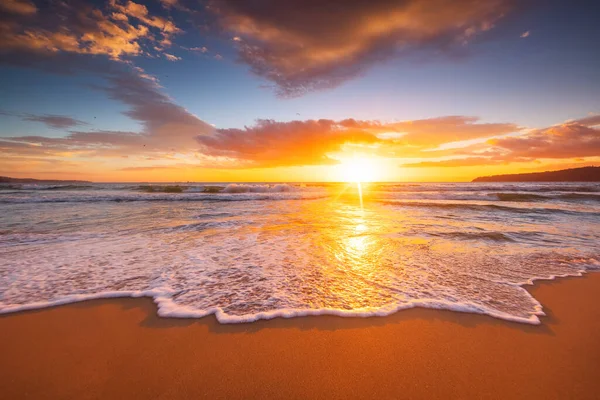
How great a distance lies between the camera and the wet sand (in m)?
2.01

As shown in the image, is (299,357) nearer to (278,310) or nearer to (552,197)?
(278,310)

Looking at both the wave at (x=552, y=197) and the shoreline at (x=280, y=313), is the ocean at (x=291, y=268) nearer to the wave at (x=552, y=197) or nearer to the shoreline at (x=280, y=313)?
the shoreline at (x=280, y=313)

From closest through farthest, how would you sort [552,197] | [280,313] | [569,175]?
1. [280,313]
2. [552,197]
3. [569,175]

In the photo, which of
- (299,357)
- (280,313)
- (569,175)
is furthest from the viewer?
(569,175)

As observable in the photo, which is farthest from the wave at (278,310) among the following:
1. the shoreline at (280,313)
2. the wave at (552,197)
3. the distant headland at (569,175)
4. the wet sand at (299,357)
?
the distant headland at (569,175)

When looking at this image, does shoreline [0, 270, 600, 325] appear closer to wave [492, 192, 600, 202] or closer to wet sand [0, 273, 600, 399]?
wet sand [0, 273, 600, 399]

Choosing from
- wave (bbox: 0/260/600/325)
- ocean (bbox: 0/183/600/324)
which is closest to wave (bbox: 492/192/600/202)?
ocean (bbox: 0/183/600/324)

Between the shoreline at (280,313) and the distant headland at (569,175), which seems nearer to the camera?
the shoreline at (280,313)

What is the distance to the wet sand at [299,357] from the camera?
6.61 feet

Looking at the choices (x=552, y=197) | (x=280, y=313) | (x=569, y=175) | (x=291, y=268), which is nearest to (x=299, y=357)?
(x=280, y=313)

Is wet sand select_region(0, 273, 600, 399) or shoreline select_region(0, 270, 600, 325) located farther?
shoreline select_region(0, 270, 600, 325)

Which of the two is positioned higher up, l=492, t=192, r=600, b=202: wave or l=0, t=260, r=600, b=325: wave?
l=0, t=260, r=600, b=325: wave

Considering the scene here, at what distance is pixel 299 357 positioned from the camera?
2367mm

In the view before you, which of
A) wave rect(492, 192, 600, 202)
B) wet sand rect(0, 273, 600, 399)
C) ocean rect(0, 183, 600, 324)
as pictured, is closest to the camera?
wet sand rect(0, 273, 600, 399)
